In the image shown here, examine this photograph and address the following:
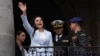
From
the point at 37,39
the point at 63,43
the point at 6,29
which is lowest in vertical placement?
the point at 63,43

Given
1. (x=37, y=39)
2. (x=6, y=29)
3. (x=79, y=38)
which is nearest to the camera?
(x=79, y=38)

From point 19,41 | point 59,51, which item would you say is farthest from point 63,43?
point 19,41

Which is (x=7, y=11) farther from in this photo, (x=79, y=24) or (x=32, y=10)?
(x=32, y=10)

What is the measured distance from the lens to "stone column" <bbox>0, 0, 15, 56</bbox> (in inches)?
481

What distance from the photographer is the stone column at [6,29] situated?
12.2 metres

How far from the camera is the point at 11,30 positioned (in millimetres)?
12492

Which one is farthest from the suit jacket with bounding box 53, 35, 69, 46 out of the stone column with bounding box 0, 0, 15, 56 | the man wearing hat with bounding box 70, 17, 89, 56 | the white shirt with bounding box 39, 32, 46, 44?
the stone column with bounding box 0, 0, 15, 56

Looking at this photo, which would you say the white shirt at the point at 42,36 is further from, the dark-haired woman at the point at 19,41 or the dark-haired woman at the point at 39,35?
the dark-haired woman at the point at 19,41

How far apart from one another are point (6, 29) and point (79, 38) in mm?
1722

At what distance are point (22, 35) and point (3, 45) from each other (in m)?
0.66

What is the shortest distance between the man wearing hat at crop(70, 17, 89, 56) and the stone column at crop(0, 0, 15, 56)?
1.45 metres

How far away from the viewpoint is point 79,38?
39.0ft

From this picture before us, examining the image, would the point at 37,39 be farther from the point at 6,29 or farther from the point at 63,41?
the point at 6,29

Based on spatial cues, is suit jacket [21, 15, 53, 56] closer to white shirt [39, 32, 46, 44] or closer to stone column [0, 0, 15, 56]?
white shirt [39, 32, 46, 44]
